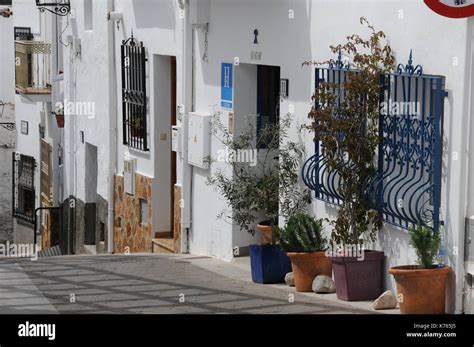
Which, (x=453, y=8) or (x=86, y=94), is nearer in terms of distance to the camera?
(x=453, y=8)

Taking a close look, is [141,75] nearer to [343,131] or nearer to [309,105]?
[309,105]

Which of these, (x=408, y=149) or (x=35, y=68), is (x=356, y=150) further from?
(x=35, y=68)

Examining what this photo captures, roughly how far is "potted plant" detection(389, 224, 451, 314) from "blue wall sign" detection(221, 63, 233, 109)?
18.0 feet

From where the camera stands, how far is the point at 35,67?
27.8 metres

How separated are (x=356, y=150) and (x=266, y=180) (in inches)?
94.6

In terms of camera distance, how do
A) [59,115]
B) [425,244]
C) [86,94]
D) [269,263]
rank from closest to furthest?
[425,244]
[269,263]
[86,94]
[59,115]

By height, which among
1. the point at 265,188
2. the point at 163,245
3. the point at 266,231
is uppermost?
the point at 265,188

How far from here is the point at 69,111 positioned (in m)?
24.2

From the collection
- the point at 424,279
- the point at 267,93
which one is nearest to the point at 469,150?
the point at 424,279

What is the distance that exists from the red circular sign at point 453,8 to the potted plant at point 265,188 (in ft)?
12.6

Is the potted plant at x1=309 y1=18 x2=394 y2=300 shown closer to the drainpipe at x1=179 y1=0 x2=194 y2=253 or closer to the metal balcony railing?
the drainpipe at x1=179 y1=0 x2=194 y2=253
